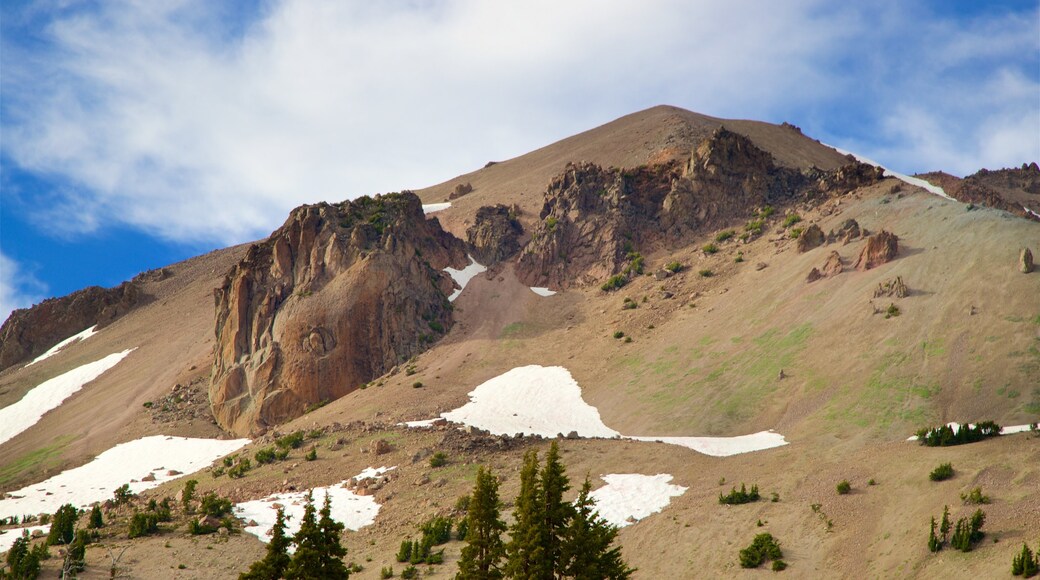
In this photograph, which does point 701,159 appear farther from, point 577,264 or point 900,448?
point 900,448

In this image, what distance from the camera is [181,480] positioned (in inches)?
1850

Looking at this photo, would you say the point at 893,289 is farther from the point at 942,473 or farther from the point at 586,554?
the point at 586,554

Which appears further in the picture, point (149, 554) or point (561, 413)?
point (561, 413)

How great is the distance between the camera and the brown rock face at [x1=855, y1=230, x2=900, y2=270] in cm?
5019

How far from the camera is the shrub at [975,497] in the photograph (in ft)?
86.9

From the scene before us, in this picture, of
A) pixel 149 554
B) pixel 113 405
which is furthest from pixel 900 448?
pixel 113 405

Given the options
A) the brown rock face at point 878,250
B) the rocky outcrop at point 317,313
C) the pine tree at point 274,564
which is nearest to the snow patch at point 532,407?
the rocky outcrop at point 317,313

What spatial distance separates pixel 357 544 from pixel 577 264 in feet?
139

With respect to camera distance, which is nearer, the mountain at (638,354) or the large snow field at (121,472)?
the mountain at (638,354)

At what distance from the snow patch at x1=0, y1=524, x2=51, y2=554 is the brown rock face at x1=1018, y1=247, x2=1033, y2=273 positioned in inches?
1926

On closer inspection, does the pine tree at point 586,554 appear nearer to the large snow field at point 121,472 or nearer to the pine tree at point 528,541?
the pine tree at point 528,541

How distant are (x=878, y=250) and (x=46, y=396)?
219ft

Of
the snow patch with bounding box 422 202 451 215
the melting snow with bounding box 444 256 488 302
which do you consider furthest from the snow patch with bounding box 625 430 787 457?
the snow patch with bounding box 422 202 451 215

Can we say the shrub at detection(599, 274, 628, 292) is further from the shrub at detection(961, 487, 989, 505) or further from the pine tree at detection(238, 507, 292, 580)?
the pine tree at detection(238, 507, 292, 580)
